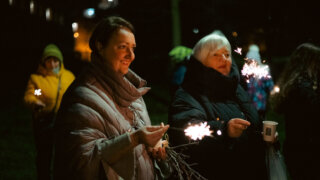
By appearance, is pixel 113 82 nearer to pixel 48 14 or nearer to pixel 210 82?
pixel 210 82

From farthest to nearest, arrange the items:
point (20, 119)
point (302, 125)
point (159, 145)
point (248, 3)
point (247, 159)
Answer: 1. point (248, 3)
2. point (20, 119)
3. point (302, 125)
4. point (247, 159)
5. point (159, 145)

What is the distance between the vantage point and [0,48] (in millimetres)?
18328

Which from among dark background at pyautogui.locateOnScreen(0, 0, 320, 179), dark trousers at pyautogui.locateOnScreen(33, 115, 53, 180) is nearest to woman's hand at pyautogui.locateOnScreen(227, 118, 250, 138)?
dark trousers at pyautogui.locateOnScreen(33, 115, 53, 180)

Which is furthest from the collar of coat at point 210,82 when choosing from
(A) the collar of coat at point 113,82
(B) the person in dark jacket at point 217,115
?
(A) the collar of coat at point 113,82

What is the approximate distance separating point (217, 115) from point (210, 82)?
13.2 inches

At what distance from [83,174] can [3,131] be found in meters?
8.21

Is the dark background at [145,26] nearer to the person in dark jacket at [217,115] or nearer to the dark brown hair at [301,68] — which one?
the dark brown hair at [301,68]

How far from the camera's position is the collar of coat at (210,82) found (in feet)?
10.4

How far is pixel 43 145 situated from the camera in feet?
15.1

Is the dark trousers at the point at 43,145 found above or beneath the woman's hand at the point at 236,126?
beneath

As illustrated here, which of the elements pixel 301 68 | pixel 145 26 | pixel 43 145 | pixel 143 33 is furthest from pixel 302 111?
pixel 143 33

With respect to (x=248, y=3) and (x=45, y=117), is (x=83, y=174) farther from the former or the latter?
(x=248, y=3)

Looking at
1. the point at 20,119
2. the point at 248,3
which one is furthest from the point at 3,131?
the point at 248,3

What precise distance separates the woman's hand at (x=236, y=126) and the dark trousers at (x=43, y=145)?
111 inches
